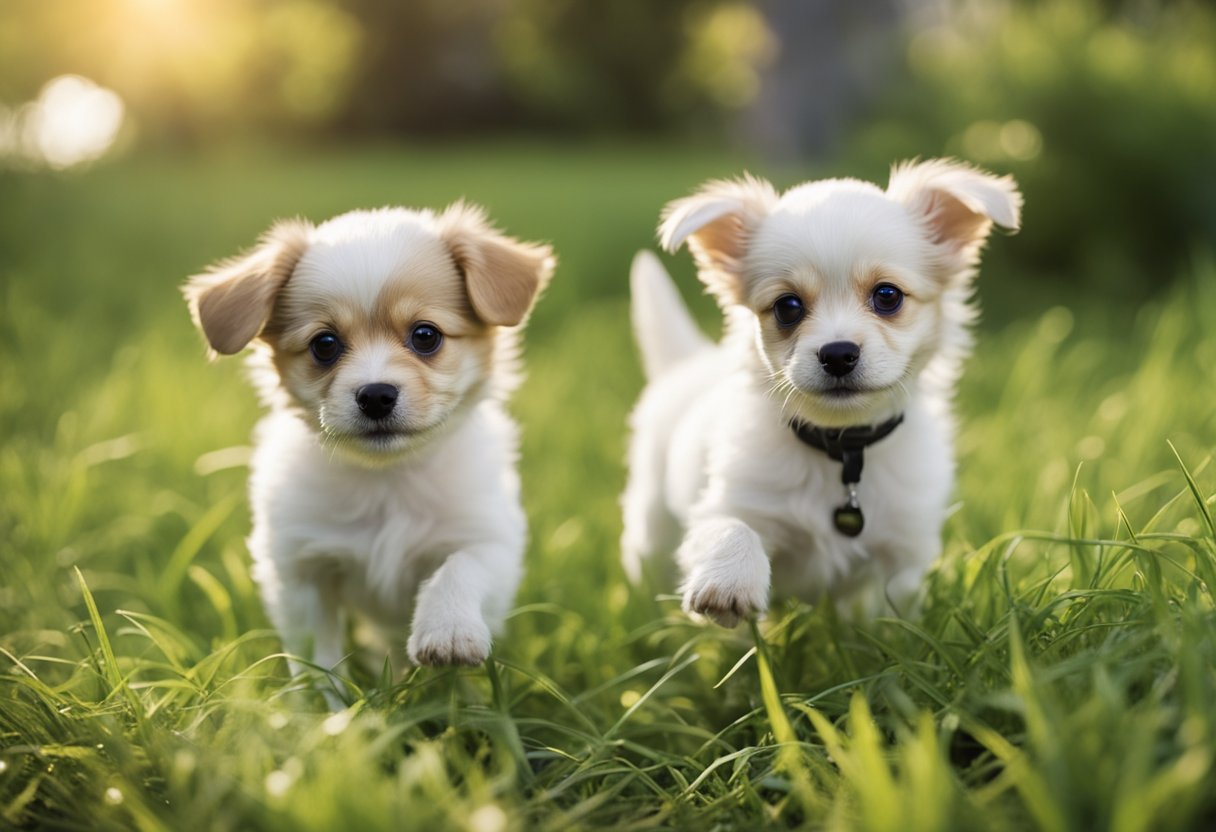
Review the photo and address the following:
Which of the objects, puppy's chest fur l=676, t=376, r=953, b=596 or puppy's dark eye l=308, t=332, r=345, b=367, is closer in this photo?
puppy's dark eye l=308, t=332, r=345, b=367

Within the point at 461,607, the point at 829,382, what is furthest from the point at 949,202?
the point at 461,607

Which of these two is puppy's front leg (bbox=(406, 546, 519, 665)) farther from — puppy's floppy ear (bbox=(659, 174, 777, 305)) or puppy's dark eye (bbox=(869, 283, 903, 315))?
puppy's dark eye (bbox=(869, 283, 903, 315))

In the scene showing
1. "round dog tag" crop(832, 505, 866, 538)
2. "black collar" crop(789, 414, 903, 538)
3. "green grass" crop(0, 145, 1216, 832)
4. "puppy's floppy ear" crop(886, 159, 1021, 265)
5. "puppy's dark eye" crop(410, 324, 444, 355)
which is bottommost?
"green grass" crop(0, 145, 1216, 832)

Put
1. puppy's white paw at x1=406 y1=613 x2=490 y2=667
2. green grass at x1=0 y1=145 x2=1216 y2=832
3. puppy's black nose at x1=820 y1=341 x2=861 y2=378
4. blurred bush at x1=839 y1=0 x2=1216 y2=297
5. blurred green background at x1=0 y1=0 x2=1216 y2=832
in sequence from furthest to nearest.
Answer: blurred bush at x1=839 y1=0 x2=1216 y2=297 < puppy's black nose at x1=820 y1=341 x2=861 y2=378 < puppy's white paw at x1=406 y1=613 x2=490 y2=667 < blurred green background at x1=0 y1=0 x2=1216 y2=832 < green grass at x1=0 y1=145 x2=1216 y2=832

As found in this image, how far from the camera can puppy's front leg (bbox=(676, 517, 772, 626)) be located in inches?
89.7

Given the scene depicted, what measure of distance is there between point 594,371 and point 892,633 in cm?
342

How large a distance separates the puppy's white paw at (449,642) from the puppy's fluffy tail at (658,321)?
1.66 meters

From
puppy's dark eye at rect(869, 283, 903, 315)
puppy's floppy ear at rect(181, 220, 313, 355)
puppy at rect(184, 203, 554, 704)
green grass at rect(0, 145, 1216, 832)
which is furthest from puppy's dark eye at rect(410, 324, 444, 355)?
puppy's dark eye at rect(869, 283, 903, 315)

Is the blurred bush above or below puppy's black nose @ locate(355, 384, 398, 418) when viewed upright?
above

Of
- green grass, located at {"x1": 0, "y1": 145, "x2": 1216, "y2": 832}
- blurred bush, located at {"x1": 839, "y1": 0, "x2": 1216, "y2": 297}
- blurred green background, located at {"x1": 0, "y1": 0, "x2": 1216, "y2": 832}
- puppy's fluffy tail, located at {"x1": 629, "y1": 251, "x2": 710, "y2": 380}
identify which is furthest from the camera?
blurred bush, located at {"x1": 839, "y1": 0, "x2": 1216, "y2": 297}

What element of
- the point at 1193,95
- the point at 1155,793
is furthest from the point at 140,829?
the point at 1193,95

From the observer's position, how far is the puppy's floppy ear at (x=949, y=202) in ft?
8.61

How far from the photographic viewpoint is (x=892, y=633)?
2.62m

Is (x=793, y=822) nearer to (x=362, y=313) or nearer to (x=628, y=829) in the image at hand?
(x=628, y=829)
